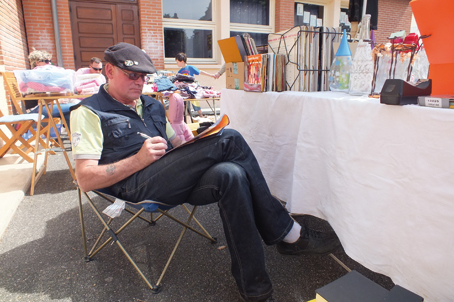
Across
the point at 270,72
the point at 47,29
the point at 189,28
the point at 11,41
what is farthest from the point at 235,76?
the point at 189,28

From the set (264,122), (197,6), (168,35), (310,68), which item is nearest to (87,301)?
(264,122)

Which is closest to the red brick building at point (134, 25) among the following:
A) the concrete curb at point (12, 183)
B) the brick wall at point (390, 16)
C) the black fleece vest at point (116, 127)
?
the concrete curb at point (12, 183)

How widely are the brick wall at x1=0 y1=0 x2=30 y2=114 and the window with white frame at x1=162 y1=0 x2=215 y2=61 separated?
3.10 meters

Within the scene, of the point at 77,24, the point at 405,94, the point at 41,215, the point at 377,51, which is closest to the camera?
the point at 405,94

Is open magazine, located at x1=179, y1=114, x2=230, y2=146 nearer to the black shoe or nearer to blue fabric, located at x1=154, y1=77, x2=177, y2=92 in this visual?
the black shoe

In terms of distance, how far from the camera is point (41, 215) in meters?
2.46

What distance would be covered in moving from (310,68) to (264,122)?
0.47m

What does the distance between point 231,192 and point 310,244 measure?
0.55m

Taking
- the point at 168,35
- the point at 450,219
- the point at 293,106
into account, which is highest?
the point at 168,35

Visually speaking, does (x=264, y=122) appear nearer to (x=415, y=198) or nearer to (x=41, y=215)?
(x=415, y=198)

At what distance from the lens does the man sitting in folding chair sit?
4.43 ft

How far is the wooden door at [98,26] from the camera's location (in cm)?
683

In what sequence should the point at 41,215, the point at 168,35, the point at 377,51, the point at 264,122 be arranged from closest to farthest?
the point at 377,51 → the point at 264,122 → the point at 41,215 → the point at 168,35

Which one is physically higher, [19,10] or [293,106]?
[19,10]
